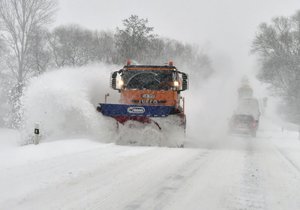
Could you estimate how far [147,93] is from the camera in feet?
54.4

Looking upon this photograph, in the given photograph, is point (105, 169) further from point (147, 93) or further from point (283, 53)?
point (283, 53)

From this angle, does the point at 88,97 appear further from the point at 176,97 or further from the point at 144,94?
the point at 176,97

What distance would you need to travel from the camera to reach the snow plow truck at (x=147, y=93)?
604 inches

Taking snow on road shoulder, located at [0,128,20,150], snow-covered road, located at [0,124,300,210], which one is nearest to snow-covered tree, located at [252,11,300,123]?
snow on road shoulder, located at [0,128,20,150]

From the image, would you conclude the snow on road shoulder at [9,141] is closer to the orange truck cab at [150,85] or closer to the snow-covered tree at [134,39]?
the orange truck cab at [150,85]

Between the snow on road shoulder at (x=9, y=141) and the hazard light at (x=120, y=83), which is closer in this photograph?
the hazard light at (x=120, y=83)

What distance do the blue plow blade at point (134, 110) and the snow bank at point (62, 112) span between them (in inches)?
22.3

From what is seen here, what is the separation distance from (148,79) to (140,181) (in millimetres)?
8941

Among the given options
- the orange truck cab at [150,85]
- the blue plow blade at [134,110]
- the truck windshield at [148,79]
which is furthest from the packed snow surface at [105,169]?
the truck windshield at [148,79]

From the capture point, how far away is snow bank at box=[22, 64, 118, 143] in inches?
638

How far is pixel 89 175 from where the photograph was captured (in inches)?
340

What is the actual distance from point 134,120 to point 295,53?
4513 centimetres

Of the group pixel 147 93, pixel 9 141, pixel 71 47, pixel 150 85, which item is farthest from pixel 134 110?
pixel 71 47

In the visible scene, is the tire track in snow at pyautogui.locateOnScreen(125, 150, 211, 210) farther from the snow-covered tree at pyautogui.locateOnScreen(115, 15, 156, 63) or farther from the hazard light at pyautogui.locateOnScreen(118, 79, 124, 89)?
the snow-covered tree at pyautogui.locateOnScreen(115, 15, 156, 63)
